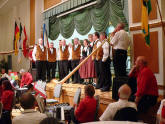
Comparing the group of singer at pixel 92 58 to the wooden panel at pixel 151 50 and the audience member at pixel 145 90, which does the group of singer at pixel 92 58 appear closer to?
the wooden panel at pixel 151 50

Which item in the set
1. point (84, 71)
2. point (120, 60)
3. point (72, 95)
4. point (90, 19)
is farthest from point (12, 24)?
point (120, 60)

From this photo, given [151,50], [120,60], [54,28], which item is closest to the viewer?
[151,50]

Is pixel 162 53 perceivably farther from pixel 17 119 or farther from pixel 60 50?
pixel 60 50

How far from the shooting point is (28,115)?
83.6 inches

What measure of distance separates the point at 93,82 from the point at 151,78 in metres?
3.44

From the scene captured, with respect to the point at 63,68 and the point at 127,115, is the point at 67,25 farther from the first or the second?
the point at 127,115

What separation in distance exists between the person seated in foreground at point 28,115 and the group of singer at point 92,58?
266cm

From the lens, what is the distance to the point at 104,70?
5.04 m

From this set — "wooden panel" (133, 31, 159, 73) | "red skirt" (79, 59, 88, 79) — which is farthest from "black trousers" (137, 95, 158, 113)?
"red skirt" (79, 59, 88, 79)

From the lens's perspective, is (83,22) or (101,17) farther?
(83,22)

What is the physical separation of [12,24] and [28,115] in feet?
40.4

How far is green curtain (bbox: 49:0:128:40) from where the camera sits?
20.3ft

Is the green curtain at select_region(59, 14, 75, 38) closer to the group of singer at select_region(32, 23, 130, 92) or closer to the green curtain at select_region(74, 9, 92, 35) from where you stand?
the green curtain at select_region(74, 9, 92, 35)

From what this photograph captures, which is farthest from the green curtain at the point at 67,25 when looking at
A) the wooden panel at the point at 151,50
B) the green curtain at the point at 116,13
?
the wooden panel at the point at 151,50
